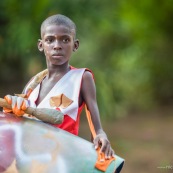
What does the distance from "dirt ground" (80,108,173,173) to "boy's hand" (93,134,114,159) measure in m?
3.37

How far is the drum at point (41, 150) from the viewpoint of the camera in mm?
2639

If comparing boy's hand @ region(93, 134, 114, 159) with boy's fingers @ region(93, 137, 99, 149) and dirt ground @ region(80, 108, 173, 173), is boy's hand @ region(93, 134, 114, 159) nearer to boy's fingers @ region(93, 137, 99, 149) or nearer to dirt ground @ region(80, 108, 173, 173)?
boy's fingers @ region(93, 137, 99, 149)

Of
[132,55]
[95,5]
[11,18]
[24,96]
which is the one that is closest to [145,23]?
[132,55]

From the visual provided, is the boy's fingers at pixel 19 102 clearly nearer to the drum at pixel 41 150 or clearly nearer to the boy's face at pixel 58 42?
the drum at pixel 41 150

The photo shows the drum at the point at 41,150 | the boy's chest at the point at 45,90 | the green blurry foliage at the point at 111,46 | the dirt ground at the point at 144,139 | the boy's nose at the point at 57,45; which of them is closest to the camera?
the drum at the point at 41,150

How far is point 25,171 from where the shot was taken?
2.62m

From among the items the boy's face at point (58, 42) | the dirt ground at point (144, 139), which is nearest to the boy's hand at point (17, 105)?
the boy's face at point (58, 42)

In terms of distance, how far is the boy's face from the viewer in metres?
2.90

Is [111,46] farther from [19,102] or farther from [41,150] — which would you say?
[41,150]

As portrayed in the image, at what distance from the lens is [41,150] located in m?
2.67

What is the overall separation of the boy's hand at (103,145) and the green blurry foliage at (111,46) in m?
3.91

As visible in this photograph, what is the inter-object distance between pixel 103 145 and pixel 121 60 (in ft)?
26.1

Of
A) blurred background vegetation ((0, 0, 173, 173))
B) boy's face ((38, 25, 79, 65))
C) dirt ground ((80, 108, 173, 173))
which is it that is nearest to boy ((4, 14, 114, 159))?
boy's face ((38, 25, 79, 65))

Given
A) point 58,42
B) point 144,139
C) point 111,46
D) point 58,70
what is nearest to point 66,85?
point 58,70
